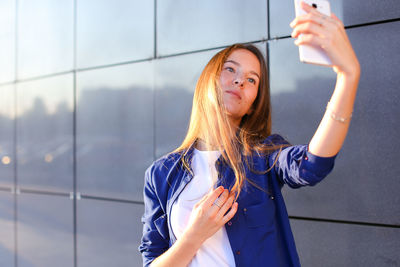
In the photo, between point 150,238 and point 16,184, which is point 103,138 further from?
point 150,238

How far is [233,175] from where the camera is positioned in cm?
147

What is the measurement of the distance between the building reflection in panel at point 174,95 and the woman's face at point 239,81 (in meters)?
1.20

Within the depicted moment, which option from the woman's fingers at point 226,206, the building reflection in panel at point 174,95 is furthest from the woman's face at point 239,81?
the building reflection in panel at point 174,95

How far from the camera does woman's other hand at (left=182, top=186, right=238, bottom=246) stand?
1334 millimetres

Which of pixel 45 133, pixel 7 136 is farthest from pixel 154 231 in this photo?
pixel 7 136

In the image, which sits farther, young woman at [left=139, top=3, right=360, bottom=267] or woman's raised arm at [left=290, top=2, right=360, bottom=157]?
young woman at [left=139, top=3, right=360, bottom=267]

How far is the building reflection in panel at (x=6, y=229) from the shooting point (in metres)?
4.34

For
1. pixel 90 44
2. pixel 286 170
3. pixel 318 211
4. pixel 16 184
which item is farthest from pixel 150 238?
pixel 16 184

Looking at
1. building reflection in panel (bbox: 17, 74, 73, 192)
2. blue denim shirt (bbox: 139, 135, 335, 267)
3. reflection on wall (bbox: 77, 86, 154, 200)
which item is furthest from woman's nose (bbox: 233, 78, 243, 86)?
building reflection in panel (bbox: 17, 74, 73, 192)

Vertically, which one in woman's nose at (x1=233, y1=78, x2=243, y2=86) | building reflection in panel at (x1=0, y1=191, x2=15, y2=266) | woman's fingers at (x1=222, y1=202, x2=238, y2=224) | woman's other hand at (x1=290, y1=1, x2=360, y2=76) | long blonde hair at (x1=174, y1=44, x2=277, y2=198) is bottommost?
building reflection in panel at (x1=0, y1=191, x2=15, y2=266)

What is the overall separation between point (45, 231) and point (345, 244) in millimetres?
3057

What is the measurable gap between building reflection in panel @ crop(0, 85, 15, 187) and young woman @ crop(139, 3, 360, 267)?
11.0 ft

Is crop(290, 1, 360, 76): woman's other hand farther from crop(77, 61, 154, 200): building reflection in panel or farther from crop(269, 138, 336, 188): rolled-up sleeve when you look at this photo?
crop(77, 61, 154, 200): building reflection in panel

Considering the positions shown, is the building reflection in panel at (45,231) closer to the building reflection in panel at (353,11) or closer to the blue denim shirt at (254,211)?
the blue denim shirt at (254,211)
